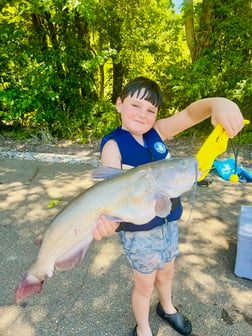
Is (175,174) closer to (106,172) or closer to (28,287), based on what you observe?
(106,172)

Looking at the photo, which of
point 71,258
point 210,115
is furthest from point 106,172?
point 210,115

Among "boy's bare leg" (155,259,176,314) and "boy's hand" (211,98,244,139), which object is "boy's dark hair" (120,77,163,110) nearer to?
"boy's hand" (211,98,244,139)

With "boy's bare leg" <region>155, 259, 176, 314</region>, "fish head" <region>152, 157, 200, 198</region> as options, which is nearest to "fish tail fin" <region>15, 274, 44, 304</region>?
"fish head" <region>152, 157, 200, 198</region>

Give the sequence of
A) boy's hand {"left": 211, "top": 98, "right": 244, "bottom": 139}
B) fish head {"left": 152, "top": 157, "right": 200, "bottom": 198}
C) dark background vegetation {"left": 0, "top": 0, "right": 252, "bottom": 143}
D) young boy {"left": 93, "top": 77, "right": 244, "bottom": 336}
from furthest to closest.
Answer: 1. dark background vegetation {"left": 0, "top": 0, "right": 252, "bottom": 143}
2. young boy {"left": 93, "top": 77, "right": 244, "bottom": 336}
3. boy's hand {"left": 211, "top": 98, "right": 244, "bottom": 139}
4. fish head {"left": 152, "top": 157, "right": 200, "bottom": 198}

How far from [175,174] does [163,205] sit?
0.17 meters

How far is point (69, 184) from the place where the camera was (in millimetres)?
5105

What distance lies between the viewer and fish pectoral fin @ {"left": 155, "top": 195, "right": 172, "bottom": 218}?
1400mm

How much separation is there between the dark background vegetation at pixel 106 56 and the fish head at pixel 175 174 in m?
6.16

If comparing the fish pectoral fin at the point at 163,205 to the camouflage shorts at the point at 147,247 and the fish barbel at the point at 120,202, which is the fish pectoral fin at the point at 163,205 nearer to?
the fish barbel at the point at 120,202

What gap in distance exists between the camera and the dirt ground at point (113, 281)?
7.63ft

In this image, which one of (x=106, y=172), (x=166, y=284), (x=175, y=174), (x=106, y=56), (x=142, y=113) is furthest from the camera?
(x=106, y=56)

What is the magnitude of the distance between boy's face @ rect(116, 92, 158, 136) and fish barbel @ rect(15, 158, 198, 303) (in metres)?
0.50

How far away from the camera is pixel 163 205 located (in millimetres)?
1400

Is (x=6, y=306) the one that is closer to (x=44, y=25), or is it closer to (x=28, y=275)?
(x=28, y=275)
